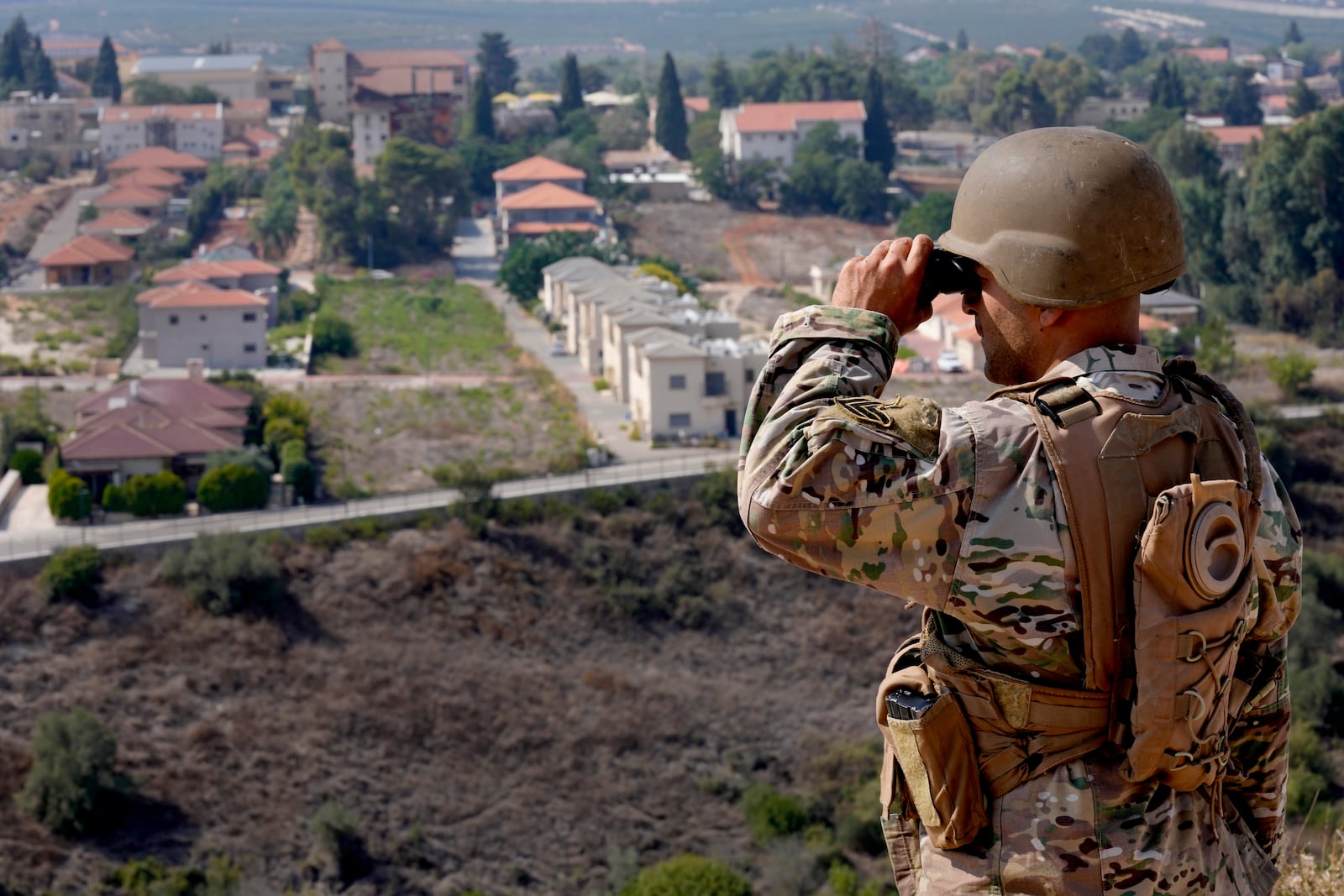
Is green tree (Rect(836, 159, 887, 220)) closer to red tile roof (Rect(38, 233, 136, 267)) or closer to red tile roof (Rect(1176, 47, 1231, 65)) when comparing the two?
red tile roof (Rect(38, 233, 136, 267))

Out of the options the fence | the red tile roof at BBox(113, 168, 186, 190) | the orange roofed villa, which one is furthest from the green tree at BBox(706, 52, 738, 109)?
the fence

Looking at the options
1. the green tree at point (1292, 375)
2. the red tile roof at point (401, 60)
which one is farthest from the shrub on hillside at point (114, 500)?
the red tile roof at point (401, 60)

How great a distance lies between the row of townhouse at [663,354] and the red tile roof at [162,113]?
26856mm

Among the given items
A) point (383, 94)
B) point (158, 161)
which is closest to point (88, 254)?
point (158, 161)

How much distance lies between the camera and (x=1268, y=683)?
241cm

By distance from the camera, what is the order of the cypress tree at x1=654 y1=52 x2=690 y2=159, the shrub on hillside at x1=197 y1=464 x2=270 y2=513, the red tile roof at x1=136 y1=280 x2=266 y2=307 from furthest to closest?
the cypress tree at x1=654 y1=52 x2=690 y2=159, the red tile roof at x1=136 y1=280 x2=266 y2=307, the shrub on hillside at x1=197 y1=464 x2=270 y2=513

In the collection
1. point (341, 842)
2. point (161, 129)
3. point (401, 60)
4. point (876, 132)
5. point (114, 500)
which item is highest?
point (401, 60)

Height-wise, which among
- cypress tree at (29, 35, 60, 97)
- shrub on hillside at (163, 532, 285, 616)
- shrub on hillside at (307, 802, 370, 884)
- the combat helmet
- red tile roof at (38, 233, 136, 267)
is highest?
the combat helmet

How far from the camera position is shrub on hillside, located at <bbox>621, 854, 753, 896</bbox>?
14.2 meters

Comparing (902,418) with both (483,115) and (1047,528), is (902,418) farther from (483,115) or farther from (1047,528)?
(483,115)

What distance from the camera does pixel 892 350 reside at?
2.33m

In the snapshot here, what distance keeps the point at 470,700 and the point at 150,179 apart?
33293mm

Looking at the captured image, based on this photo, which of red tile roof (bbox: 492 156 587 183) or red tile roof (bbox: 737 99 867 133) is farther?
red tile roof (bbox: 737 99 867 133)

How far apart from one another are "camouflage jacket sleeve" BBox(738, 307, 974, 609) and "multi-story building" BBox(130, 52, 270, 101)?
229ft
